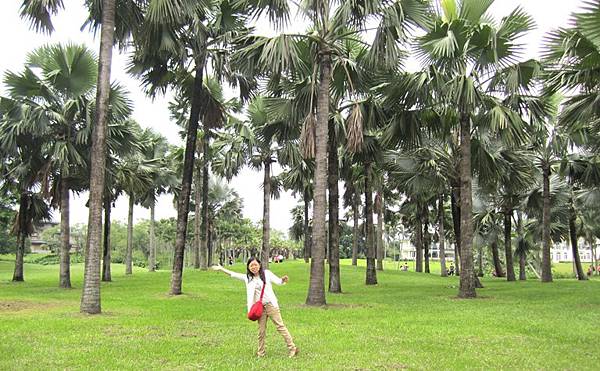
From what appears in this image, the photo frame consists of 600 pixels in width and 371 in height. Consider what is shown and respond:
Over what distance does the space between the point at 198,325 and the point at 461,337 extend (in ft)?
15.8

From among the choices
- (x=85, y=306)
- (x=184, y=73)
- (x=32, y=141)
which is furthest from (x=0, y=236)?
(x=85, y=306)

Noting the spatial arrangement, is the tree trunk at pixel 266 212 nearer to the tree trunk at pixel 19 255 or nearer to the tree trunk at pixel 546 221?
the tree trunk at pixel 19 255

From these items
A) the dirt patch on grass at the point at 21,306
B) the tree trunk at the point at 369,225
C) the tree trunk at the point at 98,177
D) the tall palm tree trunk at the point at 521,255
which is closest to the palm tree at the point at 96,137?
the tree trunk at the point at 98,177

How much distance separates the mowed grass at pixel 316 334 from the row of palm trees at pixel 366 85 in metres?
1.85

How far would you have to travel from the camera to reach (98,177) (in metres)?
12.3

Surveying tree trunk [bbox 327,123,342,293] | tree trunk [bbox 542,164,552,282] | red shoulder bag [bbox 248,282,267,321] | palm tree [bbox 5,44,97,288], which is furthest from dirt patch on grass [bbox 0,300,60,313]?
tree trunk [bbox 542,164,552,282]

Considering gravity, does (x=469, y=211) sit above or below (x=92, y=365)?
above

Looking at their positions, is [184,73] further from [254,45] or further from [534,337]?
[534,337]

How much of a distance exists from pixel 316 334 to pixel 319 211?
15.8 feet

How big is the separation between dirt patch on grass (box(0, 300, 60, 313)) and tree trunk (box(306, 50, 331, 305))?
654 centimetres

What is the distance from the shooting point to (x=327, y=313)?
Answer: 12.3m

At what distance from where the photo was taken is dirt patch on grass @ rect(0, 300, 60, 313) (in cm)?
1284

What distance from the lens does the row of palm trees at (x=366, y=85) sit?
12.9 metres

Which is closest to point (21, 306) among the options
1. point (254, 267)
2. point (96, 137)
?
point (96, 137)
